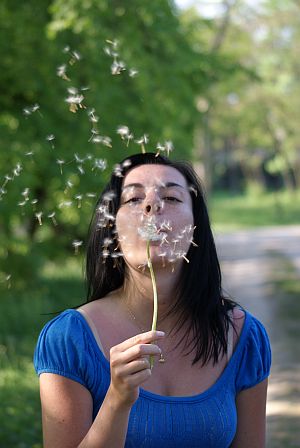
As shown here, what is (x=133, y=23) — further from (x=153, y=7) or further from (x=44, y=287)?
(x=44, y=287)

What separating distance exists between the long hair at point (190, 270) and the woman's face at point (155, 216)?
0.12 feet

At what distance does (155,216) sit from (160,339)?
335 mm

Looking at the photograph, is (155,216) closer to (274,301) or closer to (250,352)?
(250,352)

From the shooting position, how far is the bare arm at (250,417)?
7.26ft

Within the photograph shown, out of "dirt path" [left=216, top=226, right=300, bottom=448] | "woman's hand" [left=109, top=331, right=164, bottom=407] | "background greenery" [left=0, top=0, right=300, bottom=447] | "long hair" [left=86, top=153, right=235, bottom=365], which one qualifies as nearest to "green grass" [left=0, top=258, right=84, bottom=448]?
"background greenery" [left=0, top=0, right=300, bottom=447]

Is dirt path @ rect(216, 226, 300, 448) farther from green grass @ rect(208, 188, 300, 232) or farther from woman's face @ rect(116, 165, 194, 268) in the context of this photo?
woman's face @ rect(116, 165, 194, 268)

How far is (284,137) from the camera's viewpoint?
41969mm

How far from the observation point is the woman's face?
199 cm

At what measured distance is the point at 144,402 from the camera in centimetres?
200

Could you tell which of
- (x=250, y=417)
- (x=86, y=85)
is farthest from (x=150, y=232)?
(x=86, y=85)

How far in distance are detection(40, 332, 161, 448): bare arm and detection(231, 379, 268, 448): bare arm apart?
1.48 ft

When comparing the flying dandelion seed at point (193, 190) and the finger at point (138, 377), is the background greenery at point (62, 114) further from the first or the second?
the finger at point (138, 377)

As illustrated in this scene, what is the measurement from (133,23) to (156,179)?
6.33m

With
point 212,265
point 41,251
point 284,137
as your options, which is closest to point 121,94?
point 41,251
